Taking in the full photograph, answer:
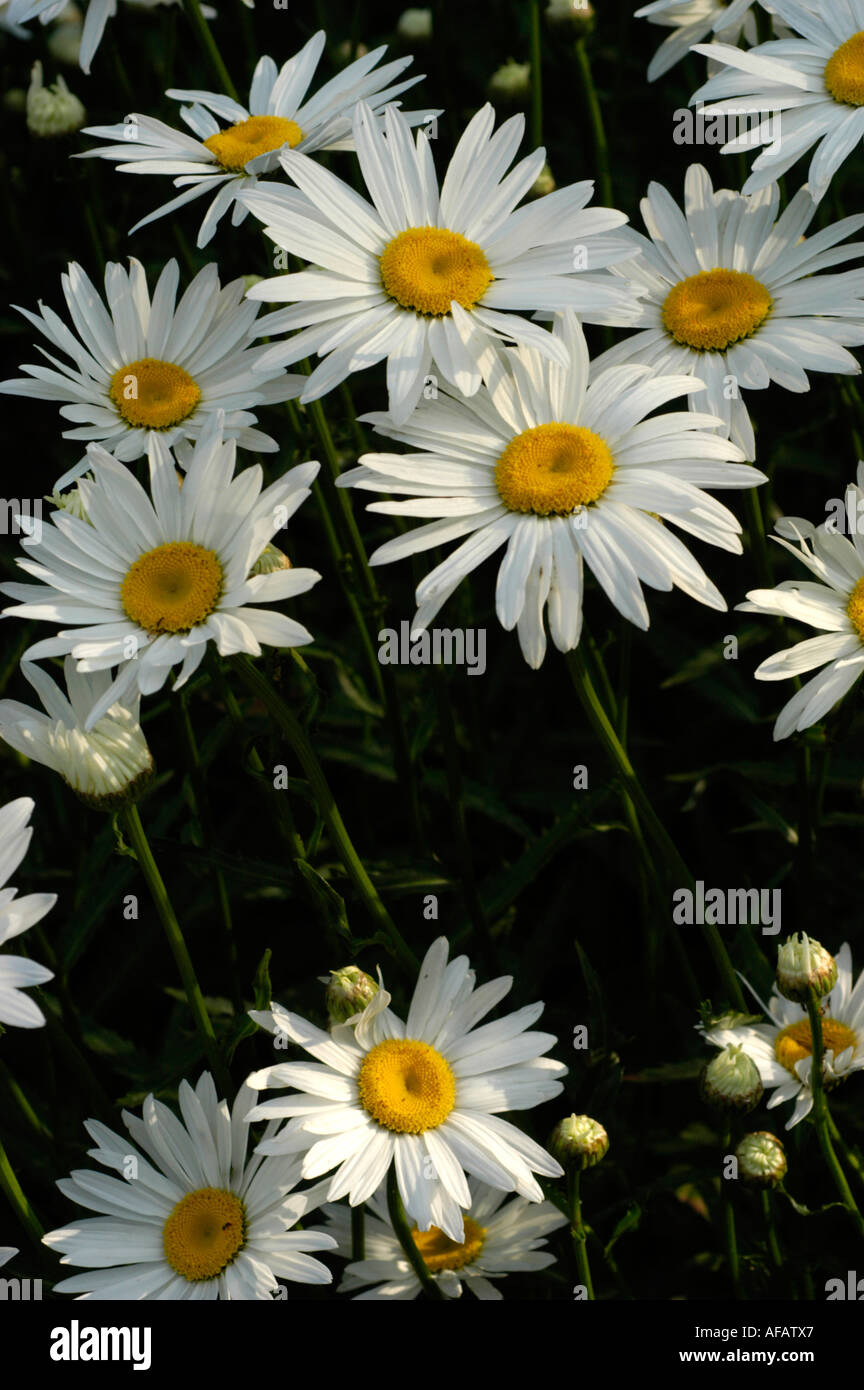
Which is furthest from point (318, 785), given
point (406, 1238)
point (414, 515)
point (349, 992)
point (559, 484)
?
point (406, 1238)

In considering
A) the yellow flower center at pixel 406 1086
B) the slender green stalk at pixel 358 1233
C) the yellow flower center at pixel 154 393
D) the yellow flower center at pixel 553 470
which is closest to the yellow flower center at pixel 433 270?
the yellow flower center at pixel 553 470

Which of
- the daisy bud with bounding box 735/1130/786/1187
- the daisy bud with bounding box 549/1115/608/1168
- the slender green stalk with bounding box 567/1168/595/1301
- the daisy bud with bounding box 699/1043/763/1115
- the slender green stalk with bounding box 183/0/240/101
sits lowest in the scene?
the slender green stalk with bounding box 567/1168/595/1301

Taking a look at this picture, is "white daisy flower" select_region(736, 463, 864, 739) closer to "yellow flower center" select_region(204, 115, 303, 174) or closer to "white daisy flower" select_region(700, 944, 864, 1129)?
"white daisy flower" select_region(700, 944, 864, 1129)

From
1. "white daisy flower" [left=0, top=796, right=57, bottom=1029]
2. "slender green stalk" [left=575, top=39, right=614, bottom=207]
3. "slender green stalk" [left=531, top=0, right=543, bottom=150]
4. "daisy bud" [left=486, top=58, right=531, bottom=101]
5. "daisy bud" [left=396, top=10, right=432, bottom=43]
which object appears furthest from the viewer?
"daisy bud" [left=396, top=10, right=432, bottom=43]

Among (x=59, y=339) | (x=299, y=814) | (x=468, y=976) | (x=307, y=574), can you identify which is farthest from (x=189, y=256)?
(x=468, y=976)

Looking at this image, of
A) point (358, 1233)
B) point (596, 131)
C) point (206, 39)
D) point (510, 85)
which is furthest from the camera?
point (510, 85)

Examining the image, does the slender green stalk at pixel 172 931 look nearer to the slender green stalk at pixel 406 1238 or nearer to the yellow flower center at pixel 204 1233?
the yellow flower center at pixel 204 1233

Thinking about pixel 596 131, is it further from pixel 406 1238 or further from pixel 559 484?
pixel 406 1238

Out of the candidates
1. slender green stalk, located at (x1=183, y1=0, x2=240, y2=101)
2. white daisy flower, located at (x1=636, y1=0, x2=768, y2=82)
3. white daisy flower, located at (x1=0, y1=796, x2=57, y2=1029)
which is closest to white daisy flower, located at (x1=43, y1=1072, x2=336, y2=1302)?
white daisy flower, located at (x1=0, y1=796, x2=57, y2=1029)

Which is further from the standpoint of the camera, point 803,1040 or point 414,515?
point 803,1040
